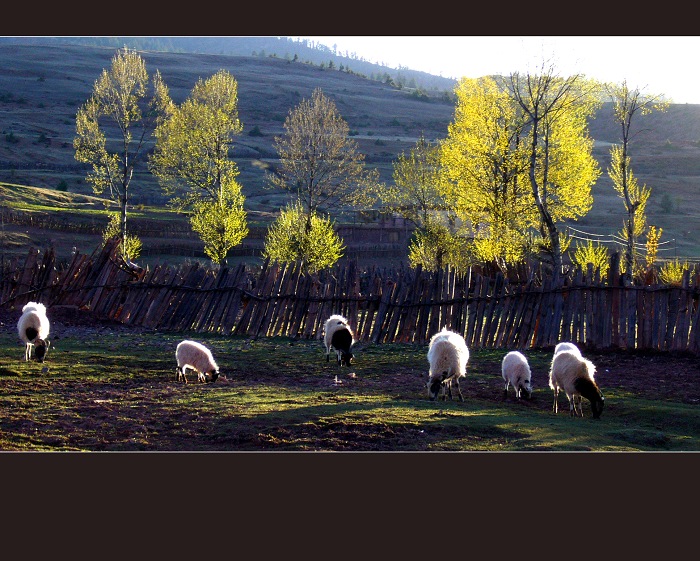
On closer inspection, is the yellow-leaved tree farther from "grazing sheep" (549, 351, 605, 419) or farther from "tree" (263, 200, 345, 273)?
"grazing sheep" (549, 351, 605, 419)

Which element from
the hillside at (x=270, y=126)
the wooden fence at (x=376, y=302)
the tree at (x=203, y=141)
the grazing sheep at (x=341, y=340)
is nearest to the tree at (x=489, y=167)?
the wooden fence at (x=376, y=302)

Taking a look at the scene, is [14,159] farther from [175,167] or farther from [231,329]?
[231,329]

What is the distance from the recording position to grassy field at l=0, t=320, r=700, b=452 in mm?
9883

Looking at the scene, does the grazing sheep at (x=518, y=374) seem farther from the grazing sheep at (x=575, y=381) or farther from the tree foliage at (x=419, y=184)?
the tree foliage at (x=419, y=184)

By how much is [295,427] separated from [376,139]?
370 ft

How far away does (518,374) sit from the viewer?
13797mm

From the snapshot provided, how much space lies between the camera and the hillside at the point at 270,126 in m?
80.1

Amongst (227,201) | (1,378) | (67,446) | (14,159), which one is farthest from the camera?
(14,159)

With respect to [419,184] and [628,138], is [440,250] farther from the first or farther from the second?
[628,138]

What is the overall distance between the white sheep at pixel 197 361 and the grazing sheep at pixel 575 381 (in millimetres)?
5894

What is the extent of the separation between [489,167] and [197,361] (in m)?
20.9

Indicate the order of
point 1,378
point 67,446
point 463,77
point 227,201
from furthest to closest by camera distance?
point 227,201
point 463,77
point 1,378
point 67,446

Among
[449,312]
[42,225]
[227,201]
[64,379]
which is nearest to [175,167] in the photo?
[227,201]

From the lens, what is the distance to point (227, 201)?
48.1 meters
